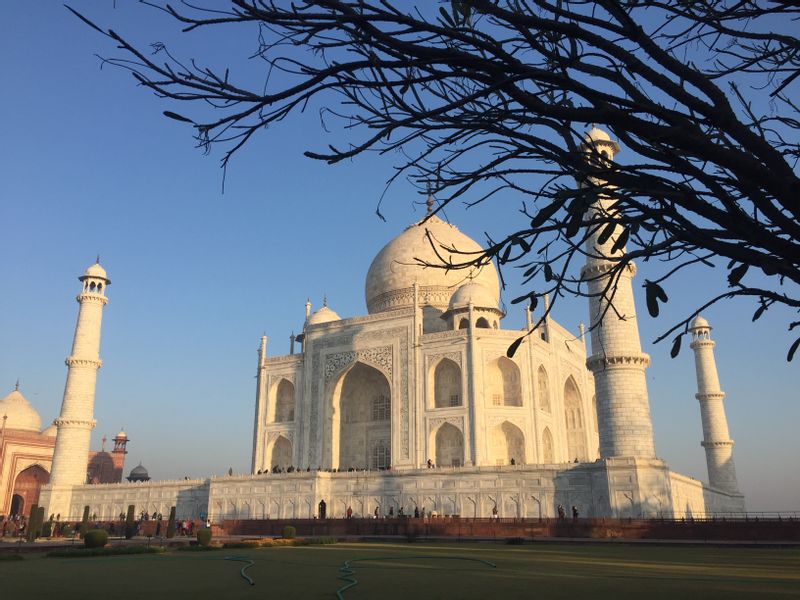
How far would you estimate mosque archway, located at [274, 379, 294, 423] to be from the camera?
31578 mm

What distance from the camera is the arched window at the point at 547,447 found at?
2852cm

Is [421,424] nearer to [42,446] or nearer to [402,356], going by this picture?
[402,356]

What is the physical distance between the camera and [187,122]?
336cm

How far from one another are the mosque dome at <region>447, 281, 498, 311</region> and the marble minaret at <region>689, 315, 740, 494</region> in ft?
36.7

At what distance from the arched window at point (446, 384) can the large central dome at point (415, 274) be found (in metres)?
5.07

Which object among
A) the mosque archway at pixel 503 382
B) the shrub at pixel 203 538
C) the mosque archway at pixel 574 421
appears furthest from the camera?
the mosque archway at pixel 574 421

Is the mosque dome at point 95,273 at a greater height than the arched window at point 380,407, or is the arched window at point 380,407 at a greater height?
the mosque dome at point 95,273

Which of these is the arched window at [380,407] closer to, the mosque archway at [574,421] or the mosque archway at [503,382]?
the mosque archway at [503,382]

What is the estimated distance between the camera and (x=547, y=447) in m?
28.9

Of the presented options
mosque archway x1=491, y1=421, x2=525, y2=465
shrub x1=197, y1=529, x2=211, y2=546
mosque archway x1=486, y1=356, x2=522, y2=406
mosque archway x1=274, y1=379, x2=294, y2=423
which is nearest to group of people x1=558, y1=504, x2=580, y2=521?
mosque archway x1=491, y1=421, x2=525, y2=465

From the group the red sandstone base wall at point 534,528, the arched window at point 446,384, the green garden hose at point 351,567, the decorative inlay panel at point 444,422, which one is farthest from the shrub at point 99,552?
the arched window at point 446,384

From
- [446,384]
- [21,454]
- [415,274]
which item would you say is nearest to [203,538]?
[446,384]

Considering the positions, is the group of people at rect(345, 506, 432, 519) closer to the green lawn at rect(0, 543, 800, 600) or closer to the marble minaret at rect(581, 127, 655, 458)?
the marble minaret at rect(581, 127, 655, 458)

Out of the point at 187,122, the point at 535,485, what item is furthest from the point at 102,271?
the point at 187,122
